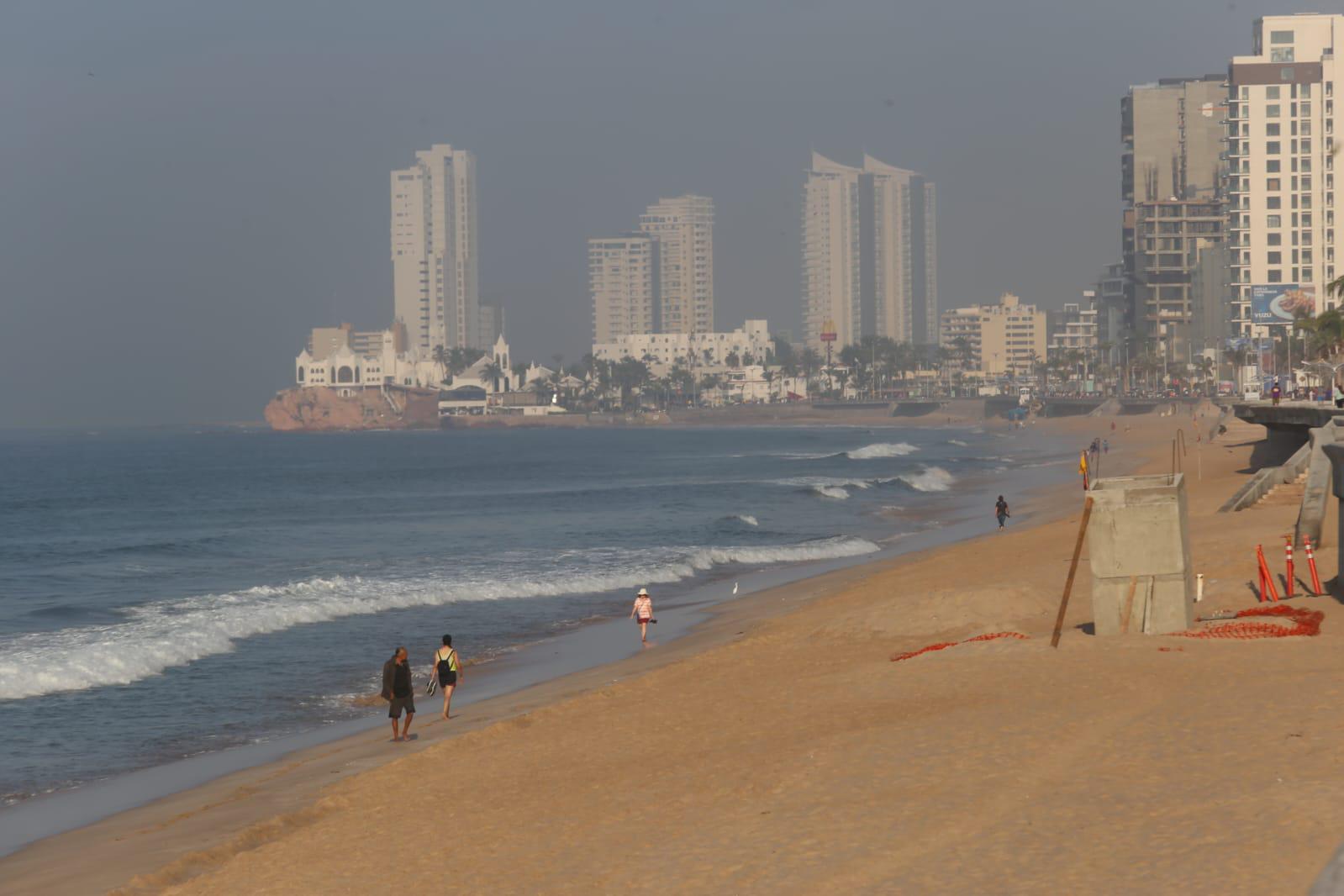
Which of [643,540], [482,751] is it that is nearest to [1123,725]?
[482,751]

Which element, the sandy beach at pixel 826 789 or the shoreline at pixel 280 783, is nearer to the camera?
Answer: the sandy beach at pixel 826 789

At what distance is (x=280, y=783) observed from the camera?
18203mm

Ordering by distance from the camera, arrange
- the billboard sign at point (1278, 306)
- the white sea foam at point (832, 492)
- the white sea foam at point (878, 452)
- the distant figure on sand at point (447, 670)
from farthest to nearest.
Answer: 1. the billboard sign at point (1278, 306)
2. the white sea foam at point (878, 452)
3. the white sea foam at point (832, 492)
4. the distant figure on sand at point (447, 670)

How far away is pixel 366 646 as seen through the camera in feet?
103

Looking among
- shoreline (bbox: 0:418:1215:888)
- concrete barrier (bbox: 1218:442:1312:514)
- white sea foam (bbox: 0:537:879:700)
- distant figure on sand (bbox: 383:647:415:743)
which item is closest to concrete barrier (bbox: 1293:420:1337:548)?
concrete barrier (bbox: 1218:442:1312:514)

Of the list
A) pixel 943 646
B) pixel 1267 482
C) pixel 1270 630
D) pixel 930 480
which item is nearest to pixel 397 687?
pixel 943 646

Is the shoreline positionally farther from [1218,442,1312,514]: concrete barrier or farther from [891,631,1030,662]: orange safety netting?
[1218,442,1312,514]: concrete barrier

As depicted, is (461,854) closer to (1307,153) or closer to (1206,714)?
(1206,714)

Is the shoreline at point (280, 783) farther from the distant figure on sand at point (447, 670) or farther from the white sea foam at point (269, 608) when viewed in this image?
the white sea foam at point (269, 608)

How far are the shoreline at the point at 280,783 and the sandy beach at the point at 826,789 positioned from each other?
65 millimetres

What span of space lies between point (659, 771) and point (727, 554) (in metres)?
32.8

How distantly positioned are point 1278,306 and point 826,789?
13857cm

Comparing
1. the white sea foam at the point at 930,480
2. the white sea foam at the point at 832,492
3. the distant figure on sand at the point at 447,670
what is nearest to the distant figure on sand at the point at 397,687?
the distant figure on sand at the point at 447,670

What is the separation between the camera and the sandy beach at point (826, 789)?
11.5m
